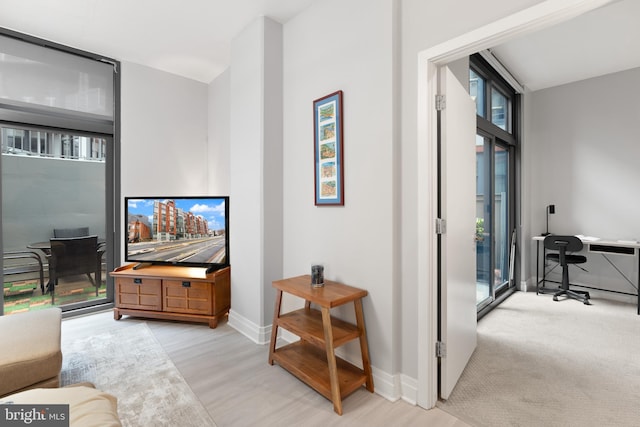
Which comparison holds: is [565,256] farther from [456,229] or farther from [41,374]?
[41,374]

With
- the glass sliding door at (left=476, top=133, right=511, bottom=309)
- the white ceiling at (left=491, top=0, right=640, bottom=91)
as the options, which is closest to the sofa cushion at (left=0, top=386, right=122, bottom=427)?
the glass sliding door at (left=476, top=133, right=511, bottom=309)

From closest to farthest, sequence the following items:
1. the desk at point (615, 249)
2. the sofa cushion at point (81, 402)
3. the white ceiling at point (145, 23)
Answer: the sofa cushion at point (81, 402) → the white ceiling at point (145, 23) → the desk at point (615, 249)

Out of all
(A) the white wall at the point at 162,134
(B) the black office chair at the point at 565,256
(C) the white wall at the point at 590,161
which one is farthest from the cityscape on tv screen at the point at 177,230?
(C) the white wall at the point at 590,161

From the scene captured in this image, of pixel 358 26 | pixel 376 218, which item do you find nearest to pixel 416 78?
pixel 358 26

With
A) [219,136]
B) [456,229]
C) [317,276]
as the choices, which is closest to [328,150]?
[317,276]

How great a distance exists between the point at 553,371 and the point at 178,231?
3489 millimetres

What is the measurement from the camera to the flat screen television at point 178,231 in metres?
3.21

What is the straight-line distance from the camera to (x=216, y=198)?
10.5 ft

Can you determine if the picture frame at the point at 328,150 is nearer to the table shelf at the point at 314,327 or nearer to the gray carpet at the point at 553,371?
the table shelf at the point at 314,327

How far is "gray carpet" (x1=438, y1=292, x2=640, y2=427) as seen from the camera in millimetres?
1797

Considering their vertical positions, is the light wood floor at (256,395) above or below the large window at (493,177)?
below

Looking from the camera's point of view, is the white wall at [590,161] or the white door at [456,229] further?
the white wall at [590,161]

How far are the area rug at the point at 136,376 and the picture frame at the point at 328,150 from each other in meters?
1.58

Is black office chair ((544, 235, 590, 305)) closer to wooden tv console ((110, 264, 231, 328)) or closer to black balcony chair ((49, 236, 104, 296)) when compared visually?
wooden tv console ((110, 264, 231, 328))
